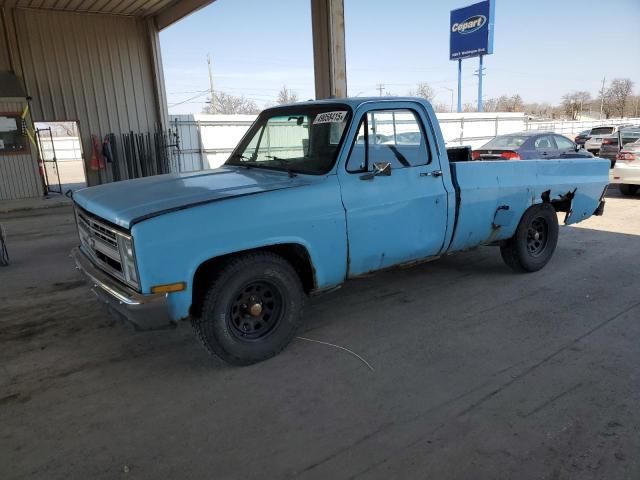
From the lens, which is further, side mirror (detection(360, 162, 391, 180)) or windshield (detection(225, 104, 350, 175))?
windshield (detection(225, 104, 350, 175))

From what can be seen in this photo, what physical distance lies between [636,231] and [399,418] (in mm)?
6815

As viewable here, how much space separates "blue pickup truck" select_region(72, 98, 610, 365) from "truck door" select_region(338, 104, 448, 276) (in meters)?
0.01

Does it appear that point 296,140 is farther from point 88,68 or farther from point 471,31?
point 471,31

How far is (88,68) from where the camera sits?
14.6m

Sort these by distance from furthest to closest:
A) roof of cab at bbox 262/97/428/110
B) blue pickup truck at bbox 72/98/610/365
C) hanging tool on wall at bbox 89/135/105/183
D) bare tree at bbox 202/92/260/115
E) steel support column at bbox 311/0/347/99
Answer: bare tree at bbox 202/92/260/115 < hanging tool on wall at bbox 89/135/105/183 < steel support column at bbox 311/0/347/99 < roof of cab at bbox 262/97/428/110 < blue pickup truck at bbox 72/98/610/365

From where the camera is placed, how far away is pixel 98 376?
3.50m

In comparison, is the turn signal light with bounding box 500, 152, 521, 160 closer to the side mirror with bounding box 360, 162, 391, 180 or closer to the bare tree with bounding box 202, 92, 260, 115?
the side mirror with bounding box 360, 162, 391, 180

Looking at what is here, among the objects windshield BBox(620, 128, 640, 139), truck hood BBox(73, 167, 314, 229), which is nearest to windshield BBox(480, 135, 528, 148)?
windshield BBox(620, 128, 640, 139)

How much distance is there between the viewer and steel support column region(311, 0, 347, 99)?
8.09 meters

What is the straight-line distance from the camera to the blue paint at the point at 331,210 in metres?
3.12

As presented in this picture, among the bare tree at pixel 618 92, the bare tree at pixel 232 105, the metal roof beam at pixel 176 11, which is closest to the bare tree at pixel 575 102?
the bare tree at pixel 618 92

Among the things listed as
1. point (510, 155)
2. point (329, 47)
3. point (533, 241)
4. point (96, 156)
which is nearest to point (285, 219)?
point (533, 241)

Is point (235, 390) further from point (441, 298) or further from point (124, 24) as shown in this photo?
point (124, 24)

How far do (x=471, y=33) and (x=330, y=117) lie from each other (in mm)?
36092
